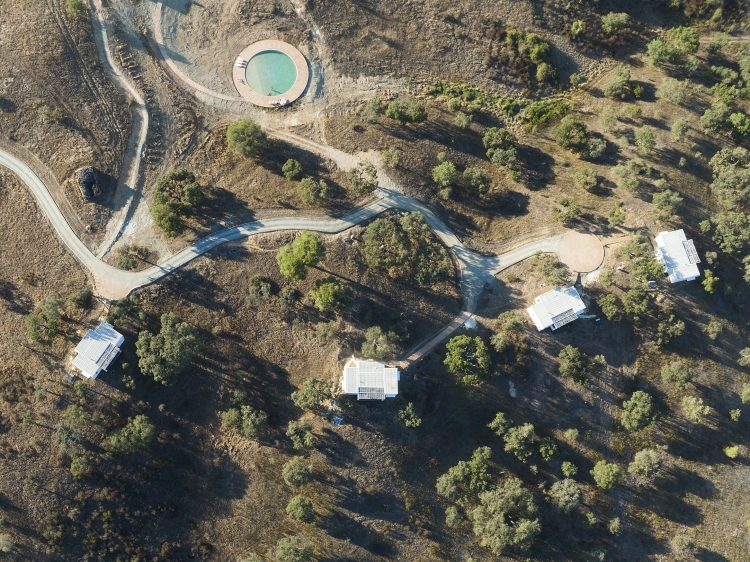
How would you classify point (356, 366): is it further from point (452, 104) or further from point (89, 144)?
point (89, 144)

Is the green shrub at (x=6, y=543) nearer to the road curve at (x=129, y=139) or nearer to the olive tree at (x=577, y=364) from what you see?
the road curve at (x=129, y=139)

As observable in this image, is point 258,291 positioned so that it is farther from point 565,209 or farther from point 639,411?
point 639,411

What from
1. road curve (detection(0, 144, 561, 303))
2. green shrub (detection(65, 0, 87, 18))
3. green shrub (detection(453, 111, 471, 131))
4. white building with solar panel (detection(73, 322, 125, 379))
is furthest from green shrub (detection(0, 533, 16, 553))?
green shrub (detection(453, 111, 471, 131))

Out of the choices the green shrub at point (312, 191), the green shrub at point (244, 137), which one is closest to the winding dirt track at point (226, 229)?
the green shrub at point (312, 191)

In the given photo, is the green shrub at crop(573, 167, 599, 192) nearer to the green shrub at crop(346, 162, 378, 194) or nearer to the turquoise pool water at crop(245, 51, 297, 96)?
the green shrub at crop(346, 162, 378, 194)

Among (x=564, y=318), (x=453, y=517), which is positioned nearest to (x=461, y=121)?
(x=564, y=318)

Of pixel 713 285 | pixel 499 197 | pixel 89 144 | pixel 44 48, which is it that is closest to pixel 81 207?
pixel 89 144
